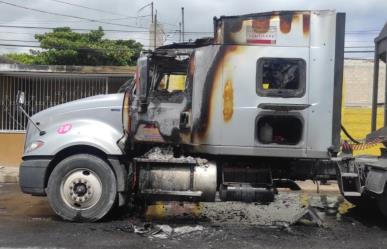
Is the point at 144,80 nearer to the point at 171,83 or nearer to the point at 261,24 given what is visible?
the point at 171,83

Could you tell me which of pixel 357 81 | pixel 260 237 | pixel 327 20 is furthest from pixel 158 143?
pixel 357 81

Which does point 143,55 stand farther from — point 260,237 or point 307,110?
point 260,237

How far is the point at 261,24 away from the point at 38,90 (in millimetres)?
10037

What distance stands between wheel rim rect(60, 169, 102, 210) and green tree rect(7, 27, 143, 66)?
3083cm

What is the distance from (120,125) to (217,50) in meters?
1.91

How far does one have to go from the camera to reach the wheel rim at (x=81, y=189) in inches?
316

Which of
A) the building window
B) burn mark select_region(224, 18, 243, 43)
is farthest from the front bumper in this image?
the building window

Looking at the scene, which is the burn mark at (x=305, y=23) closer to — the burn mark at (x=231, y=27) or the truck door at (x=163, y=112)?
the burn mark at (x=231, y=27)

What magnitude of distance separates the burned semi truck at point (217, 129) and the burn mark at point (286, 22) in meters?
0.01

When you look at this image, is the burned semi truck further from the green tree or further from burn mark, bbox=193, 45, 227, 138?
the green tree

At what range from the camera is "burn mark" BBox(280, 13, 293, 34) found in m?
7.79

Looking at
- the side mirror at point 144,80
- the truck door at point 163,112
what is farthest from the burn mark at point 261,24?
the side mirror at point 144,80

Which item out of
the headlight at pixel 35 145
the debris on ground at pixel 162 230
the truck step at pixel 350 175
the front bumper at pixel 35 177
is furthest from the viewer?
the headlight at pixel 35 145

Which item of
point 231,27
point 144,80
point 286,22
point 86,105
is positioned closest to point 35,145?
point 86,105
